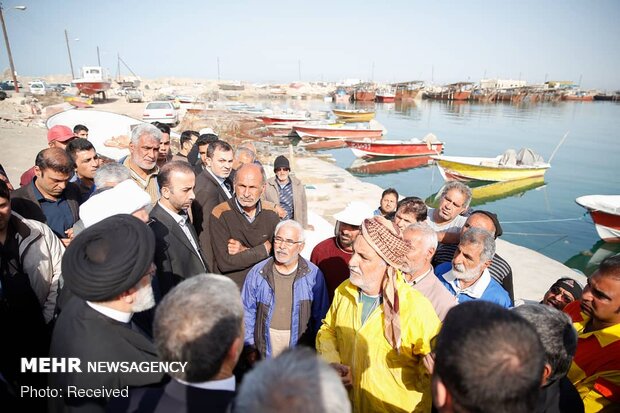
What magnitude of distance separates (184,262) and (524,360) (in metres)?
2.33

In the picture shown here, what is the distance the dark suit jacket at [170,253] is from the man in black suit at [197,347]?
1.24 metres

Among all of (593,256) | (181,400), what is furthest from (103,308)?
(593,256)

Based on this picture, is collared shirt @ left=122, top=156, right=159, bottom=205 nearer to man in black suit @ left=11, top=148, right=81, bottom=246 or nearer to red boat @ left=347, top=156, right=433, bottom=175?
man in black suit @ left=11, top=148, right=81, bottom=246

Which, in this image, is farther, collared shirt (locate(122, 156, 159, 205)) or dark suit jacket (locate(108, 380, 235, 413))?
collared shirt (locate(122, 156, 159, 205))

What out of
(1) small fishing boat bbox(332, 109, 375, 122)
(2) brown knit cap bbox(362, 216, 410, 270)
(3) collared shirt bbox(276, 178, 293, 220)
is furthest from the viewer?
(1) small fishing boat bbox(332, 109, 375, 122)

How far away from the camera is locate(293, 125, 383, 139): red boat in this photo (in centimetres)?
2495

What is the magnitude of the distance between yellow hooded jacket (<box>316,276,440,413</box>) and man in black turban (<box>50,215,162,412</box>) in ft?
3.79

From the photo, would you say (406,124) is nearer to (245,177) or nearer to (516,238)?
(516,238)

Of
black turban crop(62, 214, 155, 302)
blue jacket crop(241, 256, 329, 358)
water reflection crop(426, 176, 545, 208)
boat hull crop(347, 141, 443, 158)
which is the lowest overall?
water reflection crop(426, 176, 545, 208)

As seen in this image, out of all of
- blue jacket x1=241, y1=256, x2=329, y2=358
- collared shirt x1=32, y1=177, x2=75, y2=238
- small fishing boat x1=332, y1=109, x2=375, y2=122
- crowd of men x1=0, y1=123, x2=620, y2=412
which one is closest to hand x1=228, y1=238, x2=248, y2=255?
crowd of men x1=0, y1=123, x2=620, y2=412

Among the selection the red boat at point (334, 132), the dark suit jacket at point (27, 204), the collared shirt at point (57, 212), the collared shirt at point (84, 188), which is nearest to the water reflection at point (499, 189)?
the red boat at point (334, 132)

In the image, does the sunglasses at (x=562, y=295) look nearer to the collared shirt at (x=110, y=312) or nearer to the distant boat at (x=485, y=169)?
the collared shirt at (x=110, y=312)

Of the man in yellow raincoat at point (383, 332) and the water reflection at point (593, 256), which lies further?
the water reflection at point (593, 256)

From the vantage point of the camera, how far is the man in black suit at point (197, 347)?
115cm
